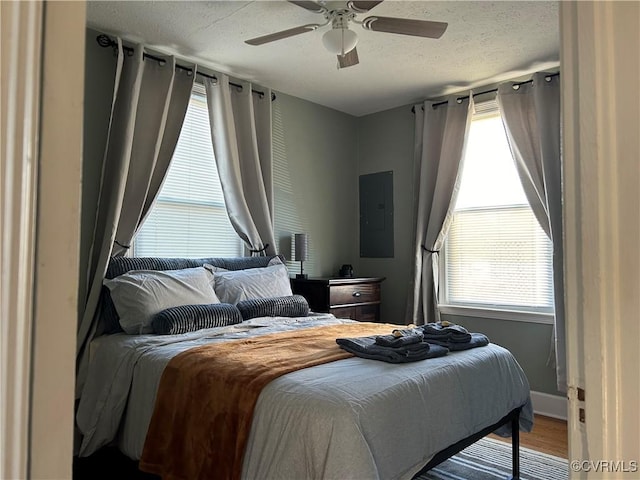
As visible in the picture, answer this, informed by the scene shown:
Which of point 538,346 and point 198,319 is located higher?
point 198,319

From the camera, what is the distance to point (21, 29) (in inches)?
21.1

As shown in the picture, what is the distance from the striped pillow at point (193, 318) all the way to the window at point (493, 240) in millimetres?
2296

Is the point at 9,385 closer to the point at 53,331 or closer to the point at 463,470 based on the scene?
the point at 53,331

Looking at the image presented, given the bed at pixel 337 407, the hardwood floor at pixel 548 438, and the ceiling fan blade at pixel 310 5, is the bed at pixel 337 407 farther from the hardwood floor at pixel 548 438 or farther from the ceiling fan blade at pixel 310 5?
the ceiling fan blade at pixel 310 5

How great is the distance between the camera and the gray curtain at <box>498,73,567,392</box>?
3537 millimetres

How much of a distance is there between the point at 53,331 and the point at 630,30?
871 millimetres

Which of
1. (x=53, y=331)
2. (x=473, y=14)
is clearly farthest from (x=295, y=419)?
(x=473, y=14)

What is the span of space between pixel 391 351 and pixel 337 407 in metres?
0.60

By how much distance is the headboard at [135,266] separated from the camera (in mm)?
2924

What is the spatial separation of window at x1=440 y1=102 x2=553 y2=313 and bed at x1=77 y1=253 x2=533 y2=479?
5.03 ft

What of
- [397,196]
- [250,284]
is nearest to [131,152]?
[250,284]

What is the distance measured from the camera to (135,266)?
10.3ft

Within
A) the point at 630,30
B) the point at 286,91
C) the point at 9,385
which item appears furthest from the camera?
the point at 286,91

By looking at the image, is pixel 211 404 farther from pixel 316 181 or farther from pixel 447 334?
pixel 316 181
